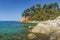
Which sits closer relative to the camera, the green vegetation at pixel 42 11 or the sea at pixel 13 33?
the sea at pixel 13 33

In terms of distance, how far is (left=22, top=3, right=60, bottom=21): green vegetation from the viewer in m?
100

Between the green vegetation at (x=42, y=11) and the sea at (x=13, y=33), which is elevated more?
the green vegetation at (x=42, y=11)

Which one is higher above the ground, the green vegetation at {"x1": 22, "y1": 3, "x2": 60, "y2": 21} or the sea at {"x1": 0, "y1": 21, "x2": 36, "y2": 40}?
the green vegetation at {"x1": 22, "y1": 3, "x2": 60, "y2": 21}

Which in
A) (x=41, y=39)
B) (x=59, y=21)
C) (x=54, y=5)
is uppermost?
(x=54, y=5)

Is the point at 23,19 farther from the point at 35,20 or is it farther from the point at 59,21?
the point at 59,21

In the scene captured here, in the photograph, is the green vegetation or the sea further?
the green vegetation

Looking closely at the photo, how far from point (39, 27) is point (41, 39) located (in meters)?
8.59

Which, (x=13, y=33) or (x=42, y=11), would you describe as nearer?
(x=13, y=33)

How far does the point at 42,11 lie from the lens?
107500 millimetres

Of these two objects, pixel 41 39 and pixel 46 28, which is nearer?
pixel 41 39

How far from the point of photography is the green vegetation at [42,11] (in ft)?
329

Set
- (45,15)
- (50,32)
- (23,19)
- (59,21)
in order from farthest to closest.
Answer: (23,19), (45,15), (59,21), (50,32)

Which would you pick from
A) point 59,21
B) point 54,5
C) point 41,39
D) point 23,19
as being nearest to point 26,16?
point 23,19

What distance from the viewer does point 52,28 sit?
33.5m
